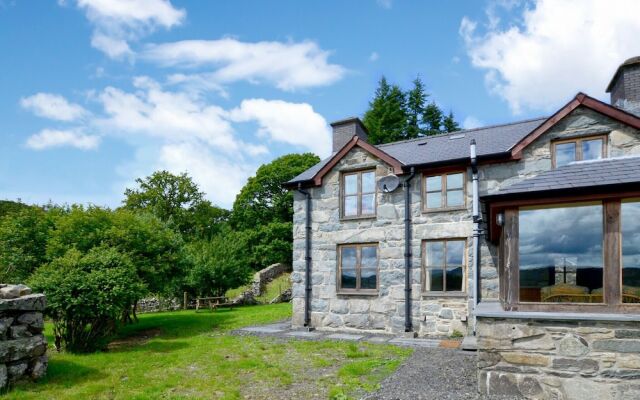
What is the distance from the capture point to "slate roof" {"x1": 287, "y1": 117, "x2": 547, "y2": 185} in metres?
12.3

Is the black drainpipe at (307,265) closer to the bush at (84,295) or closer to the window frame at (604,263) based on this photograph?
the bush at (84,295)

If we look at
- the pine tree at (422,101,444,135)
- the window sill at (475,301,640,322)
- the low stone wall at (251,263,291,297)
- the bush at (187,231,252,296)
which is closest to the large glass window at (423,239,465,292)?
the window sill at (475,301,640,322)

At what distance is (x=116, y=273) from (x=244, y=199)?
26202 mm

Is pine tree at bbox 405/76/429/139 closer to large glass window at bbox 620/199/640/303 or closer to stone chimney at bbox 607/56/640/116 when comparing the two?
stone chimney at bbox 607/56/640/116

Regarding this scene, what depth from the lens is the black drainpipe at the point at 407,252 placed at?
40.4 ft

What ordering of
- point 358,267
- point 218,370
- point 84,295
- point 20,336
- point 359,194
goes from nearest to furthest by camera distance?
1. point 20,336
2. point 218,370
3. point 84,295
4. point 358,267
5. point 359,194

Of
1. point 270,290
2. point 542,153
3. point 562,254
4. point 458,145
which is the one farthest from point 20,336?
point 270,290

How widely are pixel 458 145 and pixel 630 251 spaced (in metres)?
7.49

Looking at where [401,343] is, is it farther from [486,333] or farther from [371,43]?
[371,43]

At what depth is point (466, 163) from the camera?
12.0 m

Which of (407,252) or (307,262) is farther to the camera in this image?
(307,262)

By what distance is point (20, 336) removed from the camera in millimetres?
7438

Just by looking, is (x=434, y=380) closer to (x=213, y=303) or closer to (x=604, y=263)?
(x=604, y=263)

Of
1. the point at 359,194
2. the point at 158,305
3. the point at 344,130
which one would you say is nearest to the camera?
the point at 359,194
